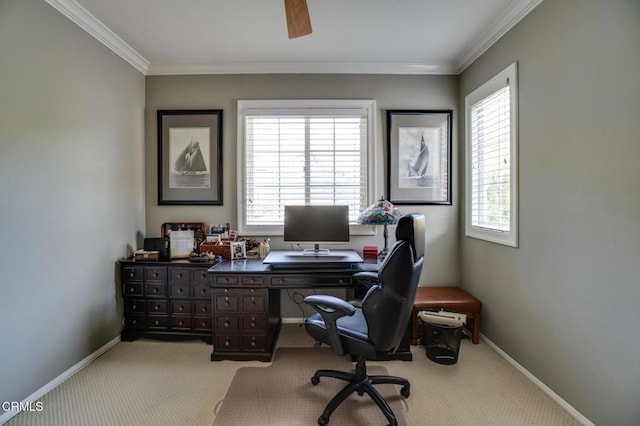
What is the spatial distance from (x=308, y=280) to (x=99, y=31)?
2.80m

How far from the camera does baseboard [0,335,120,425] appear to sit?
170 centimetres

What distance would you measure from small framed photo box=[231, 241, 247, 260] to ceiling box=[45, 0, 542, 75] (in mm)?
1871

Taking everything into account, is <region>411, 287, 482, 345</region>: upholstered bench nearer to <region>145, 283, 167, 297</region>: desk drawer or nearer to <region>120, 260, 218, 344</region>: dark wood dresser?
<region>120, 260, 218, 344</region>: dark wood dresser

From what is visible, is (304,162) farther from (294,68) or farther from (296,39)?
(296,39)

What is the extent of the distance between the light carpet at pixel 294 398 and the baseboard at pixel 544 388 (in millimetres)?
1027

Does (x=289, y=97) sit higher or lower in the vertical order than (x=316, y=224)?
higher

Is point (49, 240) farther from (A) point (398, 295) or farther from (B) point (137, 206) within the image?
(A) point (398, 295)

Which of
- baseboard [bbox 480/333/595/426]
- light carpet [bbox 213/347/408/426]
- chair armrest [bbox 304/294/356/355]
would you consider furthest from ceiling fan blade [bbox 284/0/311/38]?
baseboard [bbox 480/333/595/426]

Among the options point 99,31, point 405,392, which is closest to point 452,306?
point 405,392

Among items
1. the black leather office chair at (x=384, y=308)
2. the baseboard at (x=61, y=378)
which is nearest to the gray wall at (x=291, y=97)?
the baseboard at (x=61, y=378)

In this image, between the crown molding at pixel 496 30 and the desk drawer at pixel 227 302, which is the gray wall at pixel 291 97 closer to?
the crown molding at pixel 496 30

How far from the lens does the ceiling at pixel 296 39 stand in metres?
2.11

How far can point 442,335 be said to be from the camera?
2.38m

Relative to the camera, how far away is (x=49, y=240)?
1977 millimetres
